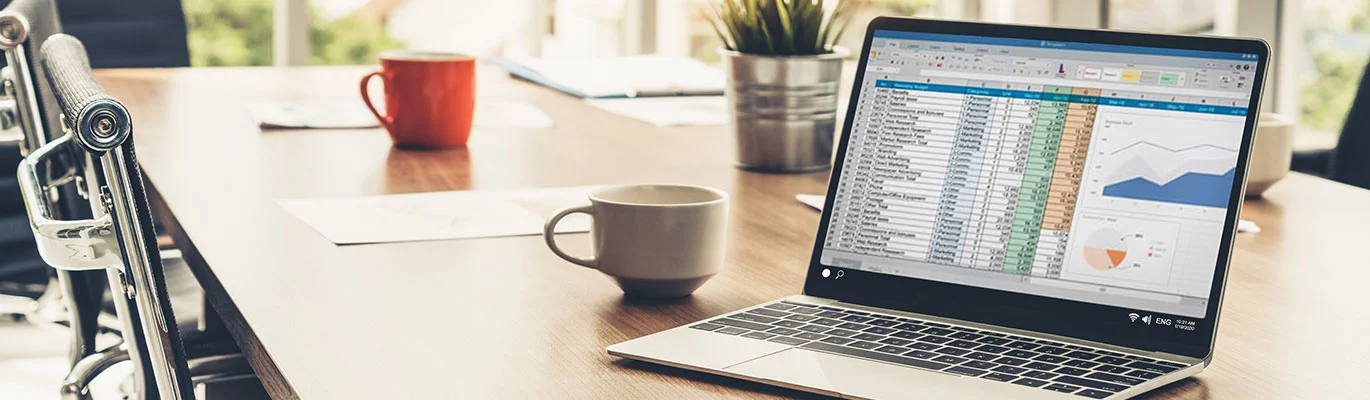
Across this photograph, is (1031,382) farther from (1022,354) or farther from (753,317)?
(753,317)

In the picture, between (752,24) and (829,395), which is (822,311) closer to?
(829,395)

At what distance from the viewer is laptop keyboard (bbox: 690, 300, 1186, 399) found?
0.68m

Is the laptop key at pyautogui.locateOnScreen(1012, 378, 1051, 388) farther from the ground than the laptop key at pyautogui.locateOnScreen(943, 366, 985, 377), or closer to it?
farther from the ground

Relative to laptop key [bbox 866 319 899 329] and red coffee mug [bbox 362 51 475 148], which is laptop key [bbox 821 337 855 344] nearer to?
laptop key [bbox 866 319 899 329]

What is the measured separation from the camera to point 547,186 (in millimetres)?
1248

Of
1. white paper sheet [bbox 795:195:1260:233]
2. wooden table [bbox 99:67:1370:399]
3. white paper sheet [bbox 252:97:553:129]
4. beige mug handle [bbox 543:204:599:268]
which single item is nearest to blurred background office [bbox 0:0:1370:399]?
→ white paper sheet [bbox 252:97:553:129]

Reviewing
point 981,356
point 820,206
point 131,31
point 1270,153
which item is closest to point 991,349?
point 981,356

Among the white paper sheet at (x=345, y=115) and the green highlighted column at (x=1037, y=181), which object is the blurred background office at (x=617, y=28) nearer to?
the white paper sheet at (x=345, y=115)

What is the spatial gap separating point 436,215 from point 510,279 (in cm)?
23

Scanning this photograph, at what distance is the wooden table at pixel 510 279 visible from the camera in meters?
0.68

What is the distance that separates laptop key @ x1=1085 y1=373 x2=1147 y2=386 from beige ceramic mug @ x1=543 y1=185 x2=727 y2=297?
0.26 m

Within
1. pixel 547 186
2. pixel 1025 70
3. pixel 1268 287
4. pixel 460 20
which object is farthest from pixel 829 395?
pixel 460 20

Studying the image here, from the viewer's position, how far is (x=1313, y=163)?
1708 millimetres

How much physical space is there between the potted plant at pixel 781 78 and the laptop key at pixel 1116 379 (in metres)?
0.68
